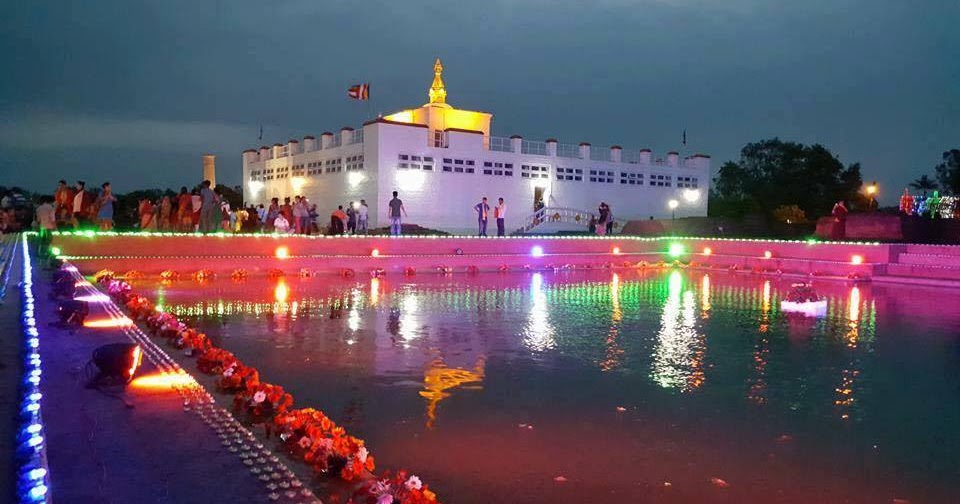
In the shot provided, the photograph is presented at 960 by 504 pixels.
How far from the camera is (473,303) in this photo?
13.6m

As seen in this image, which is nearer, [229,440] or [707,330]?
[229,440]

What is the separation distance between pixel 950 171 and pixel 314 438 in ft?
197

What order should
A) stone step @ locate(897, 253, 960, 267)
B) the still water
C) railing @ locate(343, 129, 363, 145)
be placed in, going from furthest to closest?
railing @ locate(343, 129, 363, 145)
stone step @ locate(897, 253, 960, 267)
the still water

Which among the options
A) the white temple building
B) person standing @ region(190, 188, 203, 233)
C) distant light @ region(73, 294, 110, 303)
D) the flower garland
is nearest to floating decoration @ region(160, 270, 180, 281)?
person standing @ region(190, 188, 203, 233)

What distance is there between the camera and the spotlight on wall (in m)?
5.48

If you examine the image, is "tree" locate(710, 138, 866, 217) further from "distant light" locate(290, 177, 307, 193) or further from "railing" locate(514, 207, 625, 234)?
"distant light" locate(290, 177, 307, 193)

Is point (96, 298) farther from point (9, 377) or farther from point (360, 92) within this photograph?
point (360, 92)

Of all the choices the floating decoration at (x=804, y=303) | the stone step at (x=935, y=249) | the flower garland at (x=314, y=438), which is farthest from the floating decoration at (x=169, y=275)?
the stone step at (x=935, y=249)

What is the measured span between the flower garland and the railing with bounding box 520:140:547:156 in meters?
30.1

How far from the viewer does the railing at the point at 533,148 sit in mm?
35969

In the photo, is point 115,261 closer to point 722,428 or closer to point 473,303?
point 473,303

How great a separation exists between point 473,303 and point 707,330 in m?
4.41

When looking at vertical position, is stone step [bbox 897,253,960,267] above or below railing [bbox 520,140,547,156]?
below

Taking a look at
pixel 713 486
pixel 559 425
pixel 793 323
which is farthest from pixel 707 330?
pixel 713 486
